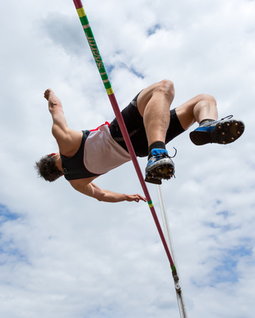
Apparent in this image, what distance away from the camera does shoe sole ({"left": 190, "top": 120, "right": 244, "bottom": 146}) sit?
2598 mm

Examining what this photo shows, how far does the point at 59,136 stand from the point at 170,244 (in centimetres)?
224

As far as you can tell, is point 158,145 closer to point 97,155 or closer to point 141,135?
point 141,135

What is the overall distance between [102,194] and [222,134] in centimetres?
263

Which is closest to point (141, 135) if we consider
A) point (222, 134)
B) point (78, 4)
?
point (222, 134)

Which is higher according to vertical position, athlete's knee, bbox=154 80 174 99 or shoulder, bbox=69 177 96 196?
shoulder, bbox=69 177 96 196

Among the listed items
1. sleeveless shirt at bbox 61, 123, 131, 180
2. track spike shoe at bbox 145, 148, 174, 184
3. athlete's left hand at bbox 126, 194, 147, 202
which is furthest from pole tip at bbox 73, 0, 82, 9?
athlete's left hand at bbox 126, 194, 147, 202

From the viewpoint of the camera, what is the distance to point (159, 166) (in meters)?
2.47

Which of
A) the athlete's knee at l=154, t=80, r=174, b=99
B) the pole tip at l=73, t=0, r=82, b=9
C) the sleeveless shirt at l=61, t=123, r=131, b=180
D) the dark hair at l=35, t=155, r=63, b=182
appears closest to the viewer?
the pole tip at l=73, t=0, r=82, b=9

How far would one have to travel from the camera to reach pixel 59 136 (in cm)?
339

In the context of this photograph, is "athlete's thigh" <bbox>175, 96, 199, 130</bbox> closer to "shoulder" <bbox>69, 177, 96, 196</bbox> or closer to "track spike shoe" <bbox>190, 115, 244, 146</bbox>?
"track spike shoe" <bbox>190, 115, 244, 146</bbox>

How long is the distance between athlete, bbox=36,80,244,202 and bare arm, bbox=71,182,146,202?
2 cm

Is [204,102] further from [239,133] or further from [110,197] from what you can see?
[110,197]

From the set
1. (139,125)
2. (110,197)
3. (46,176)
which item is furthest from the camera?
(110,197)

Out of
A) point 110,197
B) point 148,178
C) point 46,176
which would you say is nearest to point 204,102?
point 148,178
